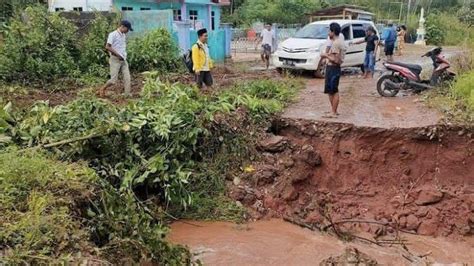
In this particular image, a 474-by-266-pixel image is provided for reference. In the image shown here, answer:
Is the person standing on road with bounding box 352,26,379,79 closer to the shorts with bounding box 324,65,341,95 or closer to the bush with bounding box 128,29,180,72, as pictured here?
the bush with bounding box 128,29,180,72

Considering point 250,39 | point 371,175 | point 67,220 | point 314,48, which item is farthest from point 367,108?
point 250,39

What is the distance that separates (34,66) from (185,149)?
6513mm

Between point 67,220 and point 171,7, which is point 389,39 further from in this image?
point 67,220

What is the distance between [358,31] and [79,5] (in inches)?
443

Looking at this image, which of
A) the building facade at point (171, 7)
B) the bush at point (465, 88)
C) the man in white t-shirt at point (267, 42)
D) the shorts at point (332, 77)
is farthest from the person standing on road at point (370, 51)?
the building facade at point (171, 7)

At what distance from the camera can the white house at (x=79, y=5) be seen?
18547 millimetres

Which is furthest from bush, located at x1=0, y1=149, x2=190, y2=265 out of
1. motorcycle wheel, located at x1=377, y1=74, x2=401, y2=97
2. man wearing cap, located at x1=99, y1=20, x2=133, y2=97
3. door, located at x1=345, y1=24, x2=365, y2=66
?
door, located at x1=345, y1=24, x2=365, y2=66

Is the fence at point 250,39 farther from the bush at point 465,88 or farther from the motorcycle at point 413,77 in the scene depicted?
the bush at point 465,88

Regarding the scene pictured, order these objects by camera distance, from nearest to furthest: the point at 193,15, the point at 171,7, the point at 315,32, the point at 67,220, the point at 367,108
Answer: the point at 67,220, the point at 367,108, the point at 315,32, the point at 171,7, the point at 193,15

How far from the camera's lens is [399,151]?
25.3 feet

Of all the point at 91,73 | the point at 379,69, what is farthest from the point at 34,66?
the point at 379,69

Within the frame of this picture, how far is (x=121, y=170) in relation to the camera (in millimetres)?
6133

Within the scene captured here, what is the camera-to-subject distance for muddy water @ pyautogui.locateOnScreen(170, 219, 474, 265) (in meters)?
5.46

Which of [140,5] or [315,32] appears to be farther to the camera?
[140,5]
